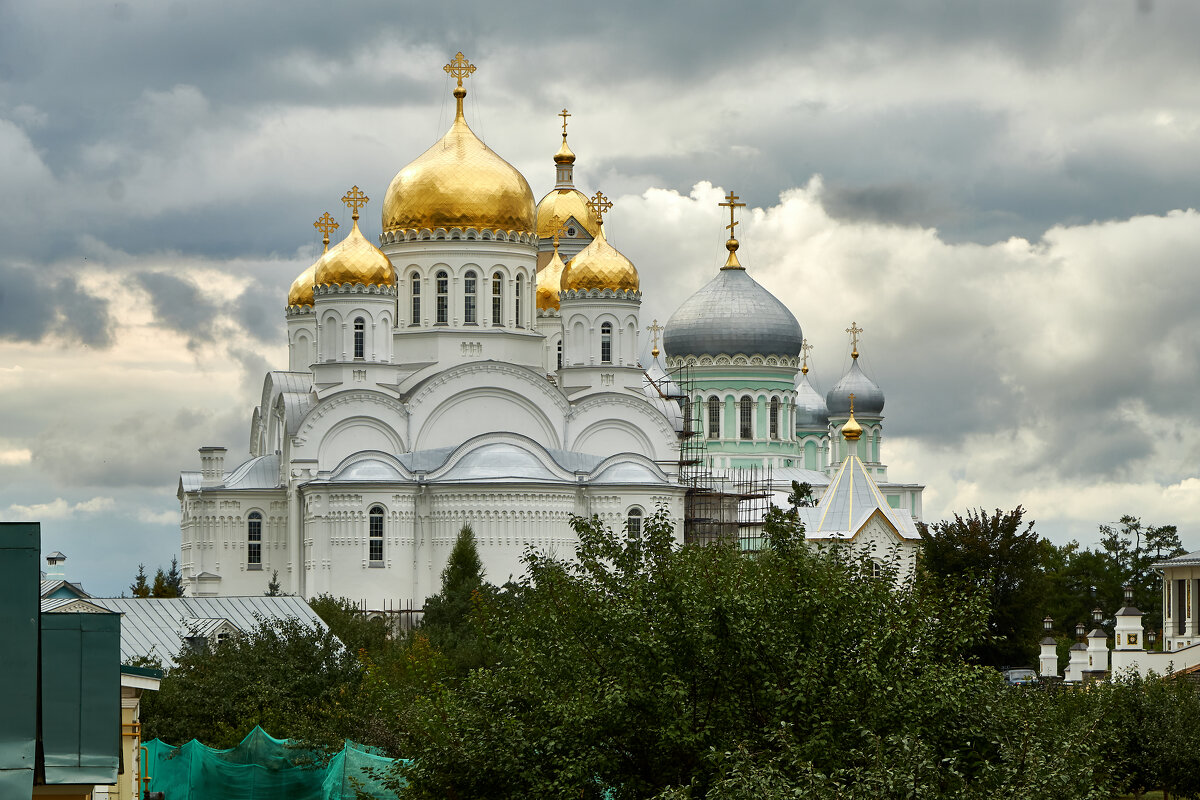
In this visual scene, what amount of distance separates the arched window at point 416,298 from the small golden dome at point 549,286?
751 centimetres

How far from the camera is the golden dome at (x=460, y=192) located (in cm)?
5712

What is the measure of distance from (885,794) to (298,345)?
50968 mm

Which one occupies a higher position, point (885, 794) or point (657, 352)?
point (657, 352)

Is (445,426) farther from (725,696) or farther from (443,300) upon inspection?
(725,696)

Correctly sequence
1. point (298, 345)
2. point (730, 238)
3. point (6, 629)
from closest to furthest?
1. point (6, 629)
2. point (298, 345)
3. point (730, 238)

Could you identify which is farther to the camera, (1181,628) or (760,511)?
(760,511)

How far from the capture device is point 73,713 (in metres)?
15.2

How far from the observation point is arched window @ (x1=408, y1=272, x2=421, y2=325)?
57562 mm

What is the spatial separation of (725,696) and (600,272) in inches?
1616

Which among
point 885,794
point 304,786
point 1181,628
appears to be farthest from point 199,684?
point 1181,628

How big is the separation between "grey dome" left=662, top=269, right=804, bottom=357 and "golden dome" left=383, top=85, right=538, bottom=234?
67.7 ft

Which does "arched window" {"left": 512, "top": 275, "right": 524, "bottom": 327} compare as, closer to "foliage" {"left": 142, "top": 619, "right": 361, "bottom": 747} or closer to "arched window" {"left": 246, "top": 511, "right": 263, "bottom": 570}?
"arched window" {"left": 246, "top": 511, "right": 263, "bottom": 570}

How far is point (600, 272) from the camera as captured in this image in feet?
191

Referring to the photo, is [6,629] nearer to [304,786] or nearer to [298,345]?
[304,786]
